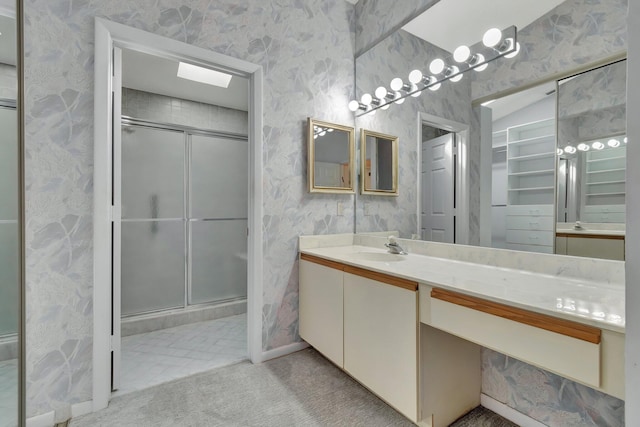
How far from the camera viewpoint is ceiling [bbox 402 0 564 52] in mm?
1476

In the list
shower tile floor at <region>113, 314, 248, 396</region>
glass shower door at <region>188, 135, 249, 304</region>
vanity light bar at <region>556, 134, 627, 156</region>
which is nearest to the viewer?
vanity light bar at <region>556, 134, 627, 156</region>

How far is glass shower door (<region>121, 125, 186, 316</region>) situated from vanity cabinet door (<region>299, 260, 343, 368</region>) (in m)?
1.58

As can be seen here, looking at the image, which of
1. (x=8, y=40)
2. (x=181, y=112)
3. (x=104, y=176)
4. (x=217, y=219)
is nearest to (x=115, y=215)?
(x=104, y=176)

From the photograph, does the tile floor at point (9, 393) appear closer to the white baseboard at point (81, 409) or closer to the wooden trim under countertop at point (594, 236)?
the white baseboard at point (81, 409)

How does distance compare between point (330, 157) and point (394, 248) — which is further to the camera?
point (330, 157)

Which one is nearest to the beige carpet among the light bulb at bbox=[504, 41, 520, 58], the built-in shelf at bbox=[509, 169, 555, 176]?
the built-in shelf at bbox=[509, 169, 555, 176]

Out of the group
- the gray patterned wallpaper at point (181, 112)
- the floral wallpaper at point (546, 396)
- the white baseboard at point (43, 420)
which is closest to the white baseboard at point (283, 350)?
the white baseboard at point (43, 420)

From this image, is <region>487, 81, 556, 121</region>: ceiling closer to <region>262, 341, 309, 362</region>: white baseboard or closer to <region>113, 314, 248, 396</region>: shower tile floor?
<region>262, 341, 309, 362</region>: white baseboard

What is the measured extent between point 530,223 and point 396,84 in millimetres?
1350

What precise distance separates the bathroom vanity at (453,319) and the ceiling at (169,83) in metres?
2.00

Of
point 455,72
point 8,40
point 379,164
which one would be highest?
point 455,72

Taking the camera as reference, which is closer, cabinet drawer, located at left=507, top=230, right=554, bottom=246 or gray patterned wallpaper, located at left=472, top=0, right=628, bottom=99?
gray patterned wallpaper, located at left=472, top=0, right=628, bottom=99

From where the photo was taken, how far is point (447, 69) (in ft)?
6.14

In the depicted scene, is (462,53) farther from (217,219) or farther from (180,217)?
(180,217)
